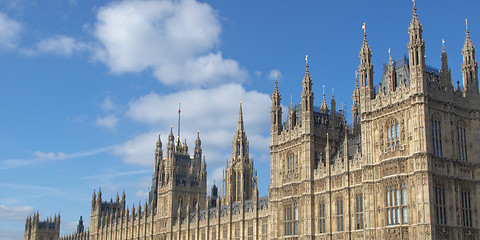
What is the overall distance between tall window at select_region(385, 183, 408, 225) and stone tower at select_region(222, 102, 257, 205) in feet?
273

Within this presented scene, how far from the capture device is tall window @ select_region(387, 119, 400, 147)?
2082 inches

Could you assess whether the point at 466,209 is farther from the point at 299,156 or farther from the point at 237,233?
the point at 237,233

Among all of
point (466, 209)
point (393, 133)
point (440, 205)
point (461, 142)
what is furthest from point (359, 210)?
point (461, 142)

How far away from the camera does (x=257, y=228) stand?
3359 inches

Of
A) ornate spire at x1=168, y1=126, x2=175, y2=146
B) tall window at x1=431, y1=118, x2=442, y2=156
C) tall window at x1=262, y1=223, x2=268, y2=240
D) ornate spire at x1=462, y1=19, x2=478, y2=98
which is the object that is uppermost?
ornate spire at x1=168, y1=126, x2=175, y2=146

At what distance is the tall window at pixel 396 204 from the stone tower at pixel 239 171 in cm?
8320

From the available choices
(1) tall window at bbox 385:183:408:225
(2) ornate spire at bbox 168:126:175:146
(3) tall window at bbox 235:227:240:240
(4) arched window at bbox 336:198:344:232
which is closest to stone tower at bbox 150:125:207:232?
(2) ornate spire at bbox 168:126:175:146

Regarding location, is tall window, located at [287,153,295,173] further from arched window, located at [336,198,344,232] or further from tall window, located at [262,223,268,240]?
tall window, located at [262,223,268,240]

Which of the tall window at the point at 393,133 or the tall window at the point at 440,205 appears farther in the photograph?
the tall window at the point at 393,133

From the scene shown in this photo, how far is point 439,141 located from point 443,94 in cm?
460

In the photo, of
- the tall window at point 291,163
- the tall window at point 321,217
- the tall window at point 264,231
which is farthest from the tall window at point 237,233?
the tall window at point 321,217

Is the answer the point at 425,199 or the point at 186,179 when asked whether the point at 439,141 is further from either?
the point at 186,179

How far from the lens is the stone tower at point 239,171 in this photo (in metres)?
136

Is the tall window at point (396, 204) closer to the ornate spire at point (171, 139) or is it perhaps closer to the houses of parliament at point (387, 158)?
the houses of parliament at point (387, 158)
